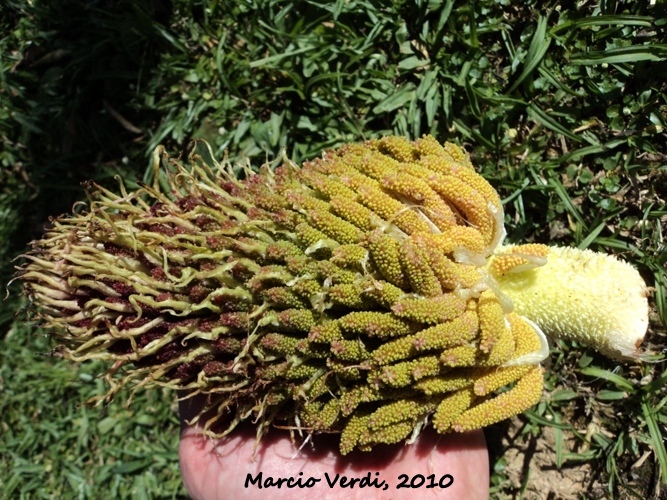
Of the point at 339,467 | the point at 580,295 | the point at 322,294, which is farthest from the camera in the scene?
the point at 339,467

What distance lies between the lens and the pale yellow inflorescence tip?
2.11 metres

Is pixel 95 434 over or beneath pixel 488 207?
beneath

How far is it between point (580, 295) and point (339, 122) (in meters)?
1.82

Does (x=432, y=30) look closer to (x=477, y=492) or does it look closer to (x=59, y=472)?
(x=477, y=492)

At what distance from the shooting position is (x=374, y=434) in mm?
2137

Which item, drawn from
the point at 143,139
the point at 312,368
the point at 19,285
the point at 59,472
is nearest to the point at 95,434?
the point at 59,472

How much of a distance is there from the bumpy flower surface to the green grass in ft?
3.16

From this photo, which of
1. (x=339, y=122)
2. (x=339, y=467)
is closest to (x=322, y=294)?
(x=339, y=467)

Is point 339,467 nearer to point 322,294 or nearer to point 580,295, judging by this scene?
point 322,294

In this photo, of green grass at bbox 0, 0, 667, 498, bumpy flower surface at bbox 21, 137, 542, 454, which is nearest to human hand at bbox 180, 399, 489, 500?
bumpy flower surface at bbox 21, 137, 542, 454

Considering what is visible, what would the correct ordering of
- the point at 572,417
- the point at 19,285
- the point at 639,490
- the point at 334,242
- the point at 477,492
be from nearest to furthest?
the point at 334,242, the point at 477,492, the point at 639,490, the point at 572,417, the point at 19,285

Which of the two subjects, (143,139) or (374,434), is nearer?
(374,434)

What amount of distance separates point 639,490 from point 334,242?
2.24 metres

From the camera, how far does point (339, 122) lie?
3371 millimetres
